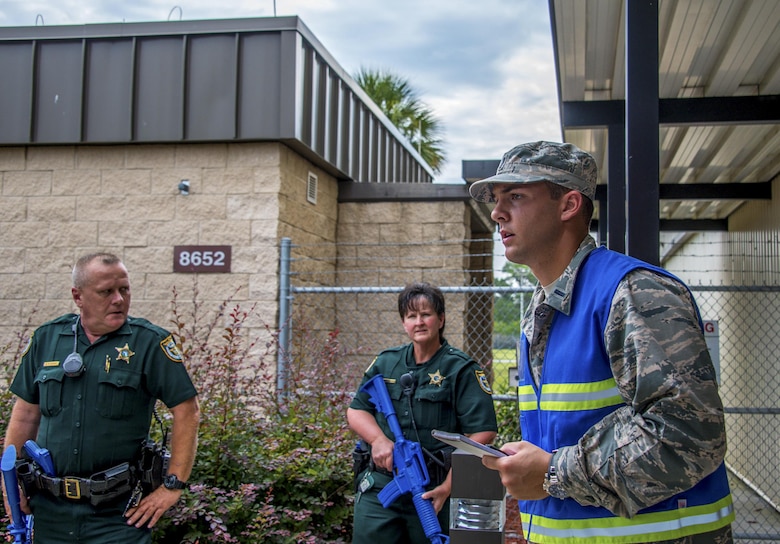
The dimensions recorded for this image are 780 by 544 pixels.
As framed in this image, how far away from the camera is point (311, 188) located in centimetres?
854

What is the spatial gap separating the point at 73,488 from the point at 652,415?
267cm

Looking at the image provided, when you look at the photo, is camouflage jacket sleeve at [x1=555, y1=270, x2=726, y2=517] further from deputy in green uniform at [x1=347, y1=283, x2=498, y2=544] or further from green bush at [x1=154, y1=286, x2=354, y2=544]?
green bush at [x1=154, y1=286, x2=354, y2=544]

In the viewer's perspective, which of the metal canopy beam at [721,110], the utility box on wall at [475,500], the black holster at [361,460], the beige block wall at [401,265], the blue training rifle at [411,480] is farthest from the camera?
Result: the beige block wall at [401,265]

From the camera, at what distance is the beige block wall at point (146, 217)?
7.75m

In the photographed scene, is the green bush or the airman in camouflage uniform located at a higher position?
the airman in camouflage uniform

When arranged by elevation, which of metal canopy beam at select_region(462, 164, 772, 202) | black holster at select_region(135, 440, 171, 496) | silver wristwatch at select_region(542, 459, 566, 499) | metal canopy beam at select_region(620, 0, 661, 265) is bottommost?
black holster at select_region(135, 440, 171, 496)

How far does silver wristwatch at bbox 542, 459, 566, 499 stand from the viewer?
179 centimetres

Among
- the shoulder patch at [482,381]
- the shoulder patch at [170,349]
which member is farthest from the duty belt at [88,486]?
the shoulder patch at [482,381]

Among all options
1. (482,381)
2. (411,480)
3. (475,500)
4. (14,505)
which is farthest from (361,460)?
(475,500)

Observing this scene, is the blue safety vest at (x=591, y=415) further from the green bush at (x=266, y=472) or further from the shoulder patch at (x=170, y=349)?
the green bush at (x=266, y=472)

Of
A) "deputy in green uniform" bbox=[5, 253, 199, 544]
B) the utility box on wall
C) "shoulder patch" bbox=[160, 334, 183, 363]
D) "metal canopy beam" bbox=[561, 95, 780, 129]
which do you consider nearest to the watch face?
"deputy in green uniform" bbox=[5, 253, 199, 544]

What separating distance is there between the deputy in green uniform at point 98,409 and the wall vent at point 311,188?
15.8 feet

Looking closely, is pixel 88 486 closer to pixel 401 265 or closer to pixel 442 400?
pixel 442 400

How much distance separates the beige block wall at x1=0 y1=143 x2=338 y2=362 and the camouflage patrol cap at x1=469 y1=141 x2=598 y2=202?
5762 mm
